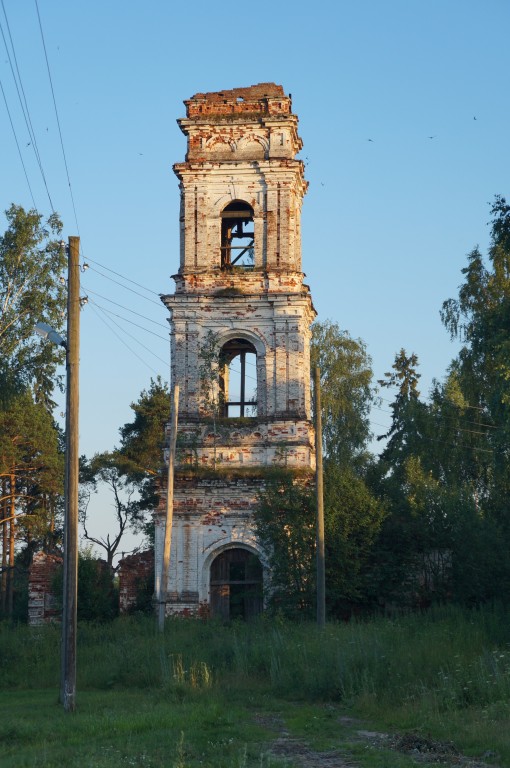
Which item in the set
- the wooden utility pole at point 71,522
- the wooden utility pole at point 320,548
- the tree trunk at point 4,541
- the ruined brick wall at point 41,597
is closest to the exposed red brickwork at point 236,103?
the wooden utility pole at point 320,548

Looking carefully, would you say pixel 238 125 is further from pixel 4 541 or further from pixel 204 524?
pixel 4 541

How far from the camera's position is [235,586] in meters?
31.5

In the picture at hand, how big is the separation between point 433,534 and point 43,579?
10.7 meters

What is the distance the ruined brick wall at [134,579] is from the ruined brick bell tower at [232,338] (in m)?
2.16

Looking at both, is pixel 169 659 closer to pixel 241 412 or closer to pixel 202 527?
pixel 202 527

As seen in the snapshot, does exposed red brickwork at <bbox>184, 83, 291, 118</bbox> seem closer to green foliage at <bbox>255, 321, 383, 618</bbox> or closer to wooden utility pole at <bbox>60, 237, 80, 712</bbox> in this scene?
green foliage at <bbox>255, 321, 383, 618</bbox>

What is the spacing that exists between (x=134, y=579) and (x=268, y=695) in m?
13.7

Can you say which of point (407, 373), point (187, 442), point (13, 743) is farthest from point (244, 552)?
point (407, 373)

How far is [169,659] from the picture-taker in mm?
22578

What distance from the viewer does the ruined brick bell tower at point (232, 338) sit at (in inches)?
1225

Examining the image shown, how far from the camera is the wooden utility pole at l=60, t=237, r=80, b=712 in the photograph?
18.3 m

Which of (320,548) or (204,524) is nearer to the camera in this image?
(320,548)

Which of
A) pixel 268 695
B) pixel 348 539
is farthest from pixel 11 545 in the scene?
pixel 268 695

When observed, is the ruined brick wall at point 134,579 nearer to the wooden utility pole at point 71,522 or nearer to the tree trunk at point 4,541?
the wooden utility pole at point 71,522
